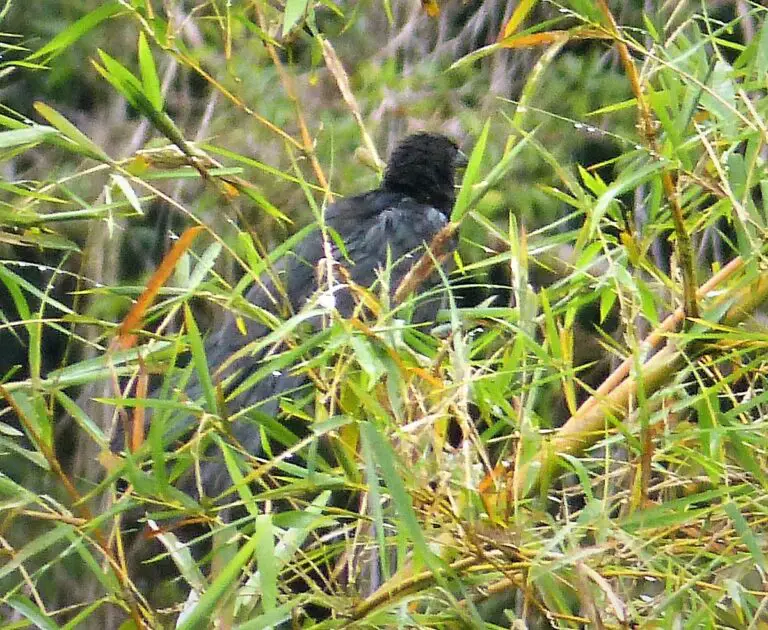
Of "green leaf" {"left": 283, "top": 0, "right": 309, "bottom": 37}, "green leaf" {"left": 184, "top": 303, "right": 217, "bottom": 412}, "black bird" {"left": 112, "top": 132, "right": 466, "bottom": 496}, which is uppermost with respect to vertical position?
"green leaf" {"left": 283, "top": 0, "right": 309, "bottom": 37}

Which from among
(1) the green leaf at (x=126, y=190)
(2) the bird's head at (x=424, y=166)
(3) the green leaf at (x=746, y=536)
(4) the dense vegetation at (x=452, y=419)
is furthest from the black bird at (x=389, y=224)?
(3) the green leaf at (x=746, y=536)

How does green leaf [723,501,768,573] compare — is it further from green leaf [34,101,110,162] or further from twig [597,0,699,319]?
green leaf [34,101,110,162]

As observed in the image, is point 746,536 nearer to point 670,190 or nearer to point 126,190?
point 670,190

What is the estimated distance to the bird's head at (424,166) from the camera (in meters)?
1.88

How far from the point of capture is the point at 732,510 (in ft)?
2.15

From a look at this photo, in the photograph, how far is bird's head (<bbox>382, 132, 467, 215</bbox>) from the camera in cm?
188

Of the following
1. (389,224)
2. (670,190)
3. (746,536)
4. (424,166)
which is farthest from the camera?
(424,166)

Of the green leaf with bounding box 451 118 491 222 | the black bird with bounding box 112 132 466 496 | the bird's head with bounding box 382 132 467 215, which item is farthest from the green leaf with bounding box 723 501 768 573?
the bird's head with bounding box 382 132 467 215

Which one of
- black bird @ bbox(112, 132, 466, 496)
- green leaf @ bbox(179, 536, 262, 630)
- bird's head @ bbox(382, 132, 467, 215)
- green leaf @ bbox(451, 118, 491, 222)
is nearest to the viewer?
green leaf @ bbox(179, 536, 262, 630)

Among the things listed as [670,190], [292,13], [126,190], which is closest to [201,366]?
[126,190]

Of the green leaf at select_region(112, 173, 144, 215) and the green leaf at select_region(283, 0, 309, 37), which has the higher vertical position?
the green leaf at select_region(283, 0, 309, 37)

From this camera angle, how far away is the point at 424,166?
1918 millimetres

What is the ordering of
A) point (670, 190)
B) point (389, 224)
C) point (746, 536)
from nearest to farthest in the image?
1. point (746, 536)
2. point (670, 190)
3. point (389, 224)

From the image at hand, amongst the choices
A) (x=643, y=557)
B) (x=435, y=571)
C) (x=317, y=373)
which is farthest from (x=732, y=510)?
(x=317, y=373)
